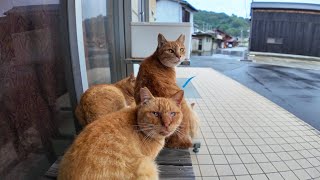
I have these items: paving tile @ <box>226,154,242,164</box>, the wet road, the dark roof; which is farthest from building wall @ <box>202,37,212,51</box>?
paving tile @ <box>226,154,242,164</box>

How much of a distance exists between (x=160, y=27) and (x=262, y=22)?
1372cm

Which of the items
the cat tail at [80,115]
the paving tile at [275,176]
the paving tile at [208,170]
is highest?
the cat tail at [80,115]

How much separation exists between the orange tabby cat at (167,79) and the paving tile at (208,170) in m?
0.46

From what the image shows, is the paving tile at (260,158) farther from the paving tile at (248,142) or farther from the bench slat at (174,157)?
the bench slat at (174,157)

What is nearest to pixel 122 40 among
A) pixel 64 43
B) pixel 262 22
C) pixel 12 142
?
pixel 64 43

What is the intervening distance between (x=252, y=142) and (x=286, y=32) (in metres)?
13.9

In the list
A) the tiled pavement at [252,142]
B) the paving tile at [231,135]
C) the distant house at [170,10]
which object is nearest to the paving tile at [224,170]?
the tiled pavement at [252,142]

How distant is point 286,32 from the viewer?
14.9 meters

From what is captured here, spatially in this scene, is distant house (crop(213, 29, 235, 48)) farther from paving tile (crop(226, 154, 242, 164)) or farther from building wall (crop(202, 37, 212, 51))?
paving tile (crop(226, 154, 242, 164))

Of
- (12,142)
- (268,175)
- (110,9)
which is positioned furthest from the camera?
(110,9)

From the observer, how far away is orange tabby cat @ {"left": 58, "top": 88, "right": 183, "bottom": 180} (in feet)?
3.64

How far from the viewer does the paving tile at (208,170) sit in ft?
7.98

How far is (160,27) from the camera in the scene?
9.92ft

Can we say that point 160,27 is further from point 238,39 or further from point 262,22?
point 238,39
